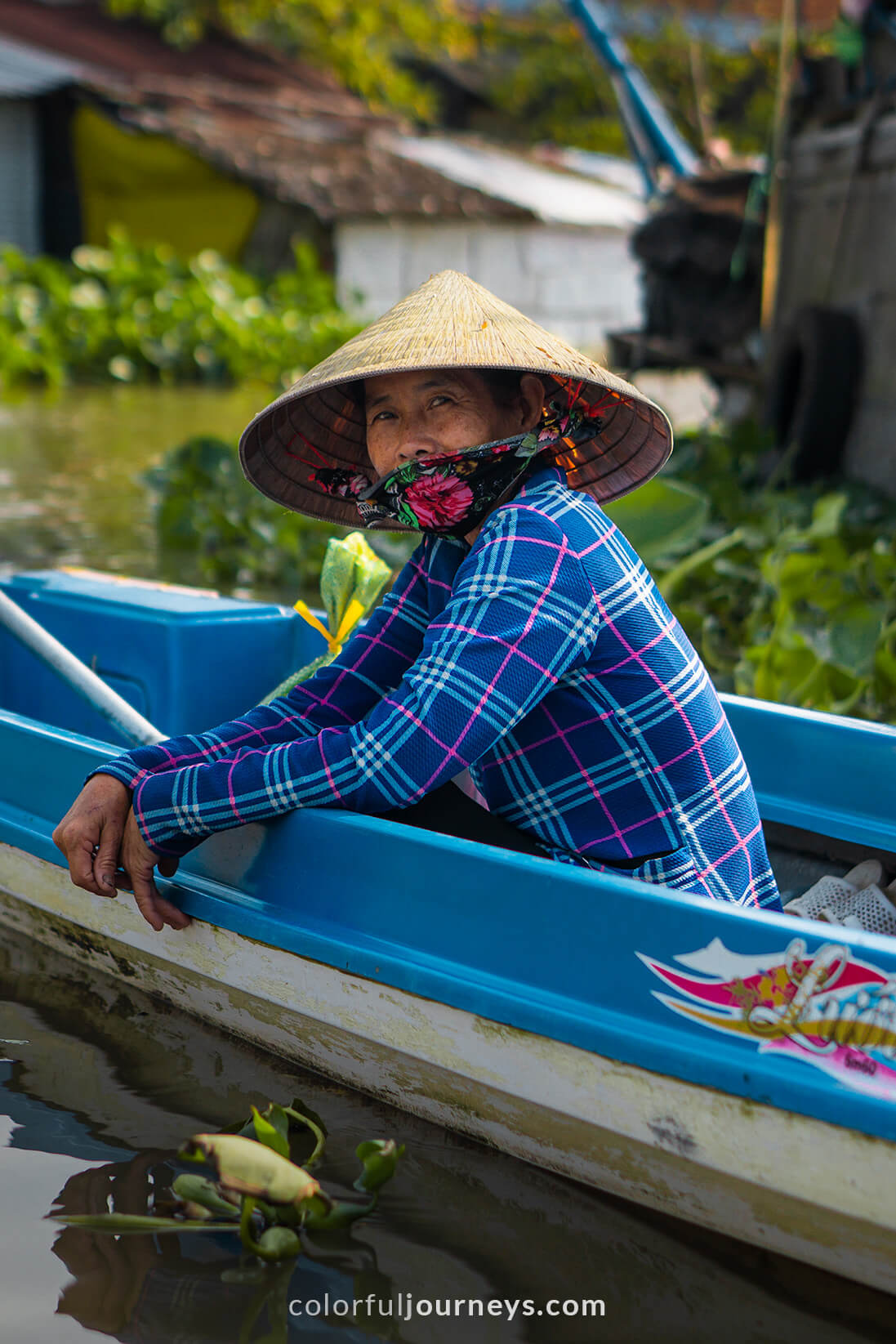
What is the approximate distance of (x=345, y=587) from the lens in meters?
2.60

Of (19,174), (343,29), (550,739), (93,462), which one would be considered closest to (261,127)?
(19,174)

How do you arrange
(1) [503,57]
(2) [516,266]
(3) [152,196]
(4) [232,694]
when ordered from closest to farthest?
(4) [232,694], (3) [152,196], (2) [516,266], (1) [503,57]

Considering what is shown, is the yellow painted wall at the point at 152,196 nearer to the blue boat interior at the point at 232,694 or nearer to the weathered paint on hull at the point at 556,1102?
the blue boat interior at the point at 232,694

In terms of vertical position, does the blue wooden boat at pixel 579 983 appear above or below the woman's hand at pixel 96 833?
below

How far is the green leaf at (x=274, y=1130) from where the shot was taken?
1.71 meters

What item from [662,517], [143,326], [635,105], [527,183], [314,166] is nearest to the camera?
[662,517]

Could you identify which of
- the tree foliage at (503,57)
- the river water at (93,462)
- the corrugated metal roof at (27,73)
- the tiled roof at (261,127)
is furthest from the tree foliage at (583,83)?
the river water at (93,462)

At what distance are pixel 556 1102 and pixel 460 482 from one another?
2.75 feet

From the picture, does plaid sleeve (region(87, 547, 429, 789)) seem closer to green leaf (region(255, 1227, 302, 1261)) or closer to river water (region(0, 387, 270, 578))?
green leaf (region(255, 1227, 302, 1261))

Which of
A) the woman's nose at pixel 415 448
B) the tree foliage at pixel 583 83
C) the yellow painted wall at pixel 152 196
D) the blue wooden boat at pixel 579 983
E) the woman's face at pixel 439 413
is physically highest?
the tree foliage at pixel 583 83

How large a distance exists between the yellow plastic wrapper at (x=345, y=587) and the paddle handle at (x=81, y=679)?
255 mm

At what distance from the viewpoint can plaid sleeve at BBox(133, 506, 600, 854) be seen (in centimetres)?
169

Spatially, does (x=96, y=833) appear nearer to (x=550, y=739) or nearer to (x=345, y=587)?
(x=550, y=739)

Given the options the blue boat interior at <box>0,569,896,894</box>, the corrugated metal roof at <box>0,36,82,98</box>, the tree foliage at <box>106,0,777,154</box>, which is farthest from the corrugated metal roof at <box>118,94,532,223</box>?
the blue boat interior at <box>0,569,896,894</box>
